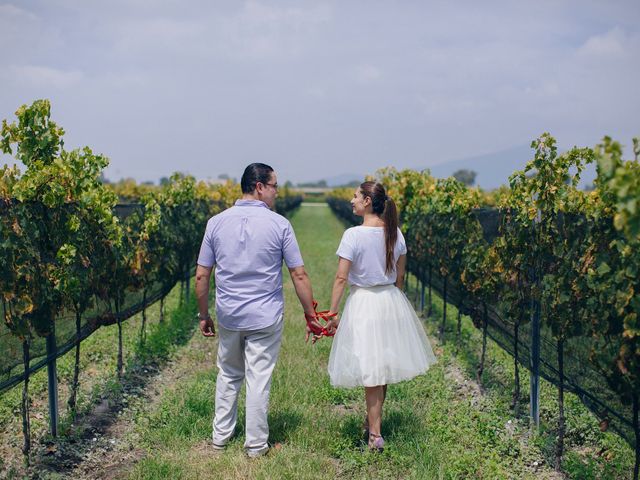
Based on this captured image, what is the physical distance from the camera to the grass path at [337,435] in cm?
429

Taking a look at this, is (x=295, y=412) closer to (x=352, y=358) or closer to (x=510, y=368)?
(x=352, y=358)

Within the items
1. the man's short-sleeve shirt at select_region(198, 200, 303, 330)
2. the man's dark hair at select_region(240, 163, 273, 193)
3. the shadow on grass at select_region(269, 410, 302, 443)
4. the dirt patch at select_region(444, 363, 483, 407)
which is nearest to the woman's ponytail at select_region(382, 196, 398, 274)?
the man's short-sleeve shirt at select_region(198, 200, 303, 330)

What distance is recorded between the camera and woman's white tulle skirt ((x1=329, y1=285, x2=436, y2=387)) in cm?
439

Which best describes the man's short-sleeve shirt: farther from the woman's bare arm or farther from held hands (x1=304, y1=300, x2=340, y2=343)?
the woman's bare arm

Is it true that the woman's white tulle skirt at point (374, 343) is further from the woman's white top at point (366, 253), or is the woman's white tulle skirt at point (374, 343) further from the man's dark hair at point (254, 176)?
the man's dark hair at point (254, 176)

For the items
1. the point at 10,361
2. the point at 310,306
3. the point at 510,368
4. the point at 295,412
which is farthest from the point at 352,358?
the point at 510,368

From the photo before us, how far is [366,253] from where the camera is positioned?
175 inches

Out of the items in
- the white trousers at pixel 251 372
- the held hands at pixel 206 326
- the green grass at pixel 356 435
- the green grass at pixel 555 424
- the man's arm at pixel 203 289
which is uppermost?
the man's arm at pixel 203 289

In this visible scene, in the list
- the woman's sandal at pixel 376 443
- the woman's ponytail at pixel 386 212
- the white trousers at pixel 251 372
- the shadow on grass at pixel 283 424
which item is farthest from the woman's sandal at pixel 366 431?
the woman's ponytail at pixel 386 212

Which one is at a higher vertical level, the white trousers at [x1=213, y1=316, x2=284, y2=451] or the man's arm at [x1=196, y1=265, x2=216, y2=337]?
the man's arm at [x1=196, y1=265, x2=216, y2=337]

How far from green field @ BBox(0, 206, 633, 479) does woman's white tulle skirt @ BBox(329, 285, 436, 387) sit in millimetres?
576

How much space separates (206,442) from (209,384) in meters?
1.39

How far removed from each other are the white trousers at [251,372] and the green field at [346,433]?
0.70ft

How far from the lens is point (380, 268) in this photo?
4449 mm
